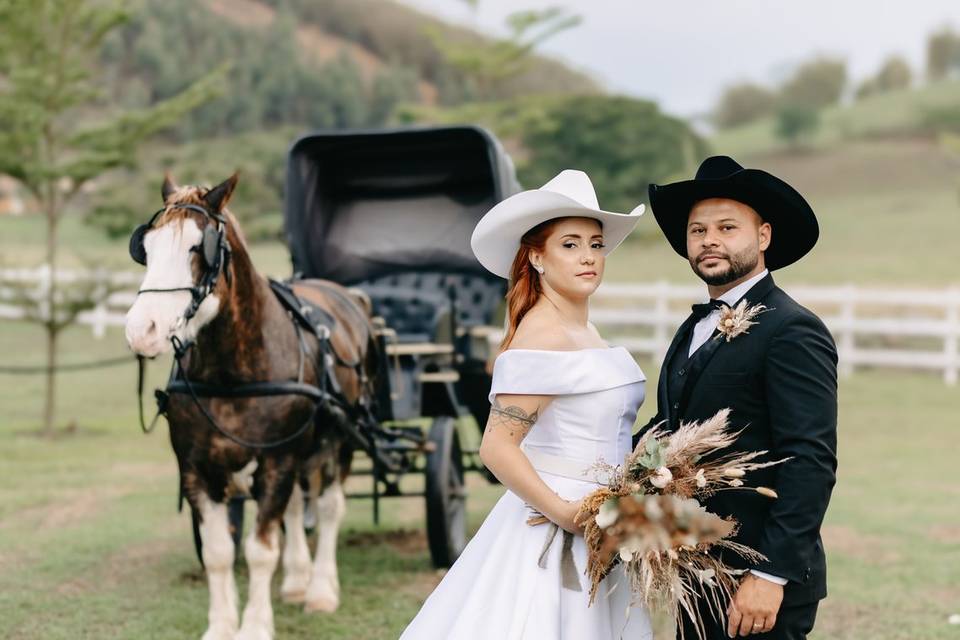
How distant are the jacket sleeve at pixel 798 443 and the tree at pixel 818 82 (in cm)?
9441

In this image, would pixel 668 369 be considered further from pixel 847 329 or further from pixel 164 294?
pixel 847 329

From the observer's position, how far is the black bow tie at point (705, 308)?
9.79 ft

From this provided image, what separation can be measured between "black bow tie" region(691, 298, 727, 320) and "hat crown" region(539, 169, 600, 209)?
1.36ft

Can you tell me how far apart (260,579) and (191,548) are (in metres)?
2.31

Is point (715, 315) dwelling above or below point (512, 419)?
above

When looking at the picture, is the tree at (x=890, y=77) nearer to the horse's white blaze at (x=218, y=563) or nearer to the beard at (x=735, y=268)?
the horse's white blaze at (x=218, y=563)

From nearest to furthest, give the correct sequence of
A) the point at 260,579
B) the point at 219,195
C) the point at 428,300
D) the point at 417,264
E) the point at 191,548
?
1. the point at 219,195
2. the point at 260,579
3. the point at 428,300
4. the point at 191,548
5. the point at 417,264

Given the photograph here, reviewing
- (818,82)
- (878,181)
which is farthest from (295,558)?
(818,82)

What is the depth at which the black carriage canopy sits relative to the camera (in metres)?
7.62

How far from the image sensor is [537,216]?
302cm

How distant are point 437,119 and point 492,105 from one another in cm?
148

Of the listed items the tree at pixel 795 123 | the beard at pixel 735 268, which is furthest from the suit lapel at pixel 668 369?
the tree at pixel 795 123

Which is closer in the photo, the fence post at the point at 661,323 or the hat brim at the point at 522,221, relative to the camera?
the hat brim at the point at 522,221

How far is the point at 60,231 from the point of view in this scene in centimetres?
3812
